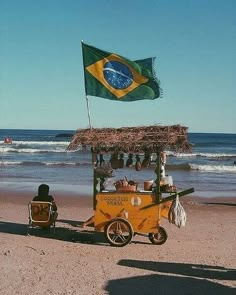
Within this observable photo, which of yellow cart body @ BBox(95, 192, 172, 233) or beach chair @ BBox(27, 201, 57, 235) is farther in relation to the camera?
beach chair @ BBox(27, 201, 57, 235)

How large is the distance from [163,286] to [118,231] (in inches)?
108

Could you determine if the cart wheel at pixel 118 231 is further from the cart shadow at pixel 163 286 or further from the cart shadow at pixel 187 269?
the cart shadow at pixel 163 286

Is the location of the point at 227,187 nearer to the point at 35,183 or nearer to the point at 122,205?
the point at 35,183

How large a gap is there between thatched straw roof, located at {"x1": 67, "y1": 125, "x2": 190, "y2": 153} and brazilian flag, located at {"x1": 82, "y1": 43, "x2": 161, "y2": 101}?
76 cm

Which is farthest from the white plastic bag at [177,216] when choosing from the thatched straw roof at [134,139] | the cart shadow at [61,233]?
the cart shadow at [61,233]

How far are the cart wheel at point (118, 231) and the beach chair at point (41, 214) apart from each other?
1345mm

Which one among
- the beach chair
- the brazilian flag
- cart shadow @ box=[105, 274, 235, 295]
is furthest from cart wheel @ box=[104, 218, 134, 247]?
the brazilian flag

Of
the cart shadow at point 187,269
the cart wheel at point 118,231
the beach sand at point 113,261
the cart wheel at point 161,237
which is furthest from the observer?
the cart wheel at point 161,237

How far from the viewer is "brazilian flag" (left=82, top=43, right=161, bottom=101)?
33.3ft

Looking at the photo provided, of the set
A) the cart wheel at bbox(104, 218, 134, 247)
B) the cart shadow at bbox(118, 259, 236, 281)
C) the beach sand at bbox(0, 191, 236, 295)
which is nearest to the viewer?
the beach sand at bbox(0, 191, 236, 295)

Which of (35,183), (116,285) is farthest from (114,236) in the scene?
(35,183)

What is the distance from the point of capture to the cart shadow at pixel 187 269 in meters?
7.85

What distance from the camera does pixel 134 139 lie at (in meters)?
9.73

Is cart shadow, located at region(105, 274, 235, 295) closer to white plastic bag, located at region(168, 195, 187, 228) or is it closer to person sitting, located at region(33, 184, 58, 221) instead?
white plastic bag, located at region(168, 195, 187, 228)
